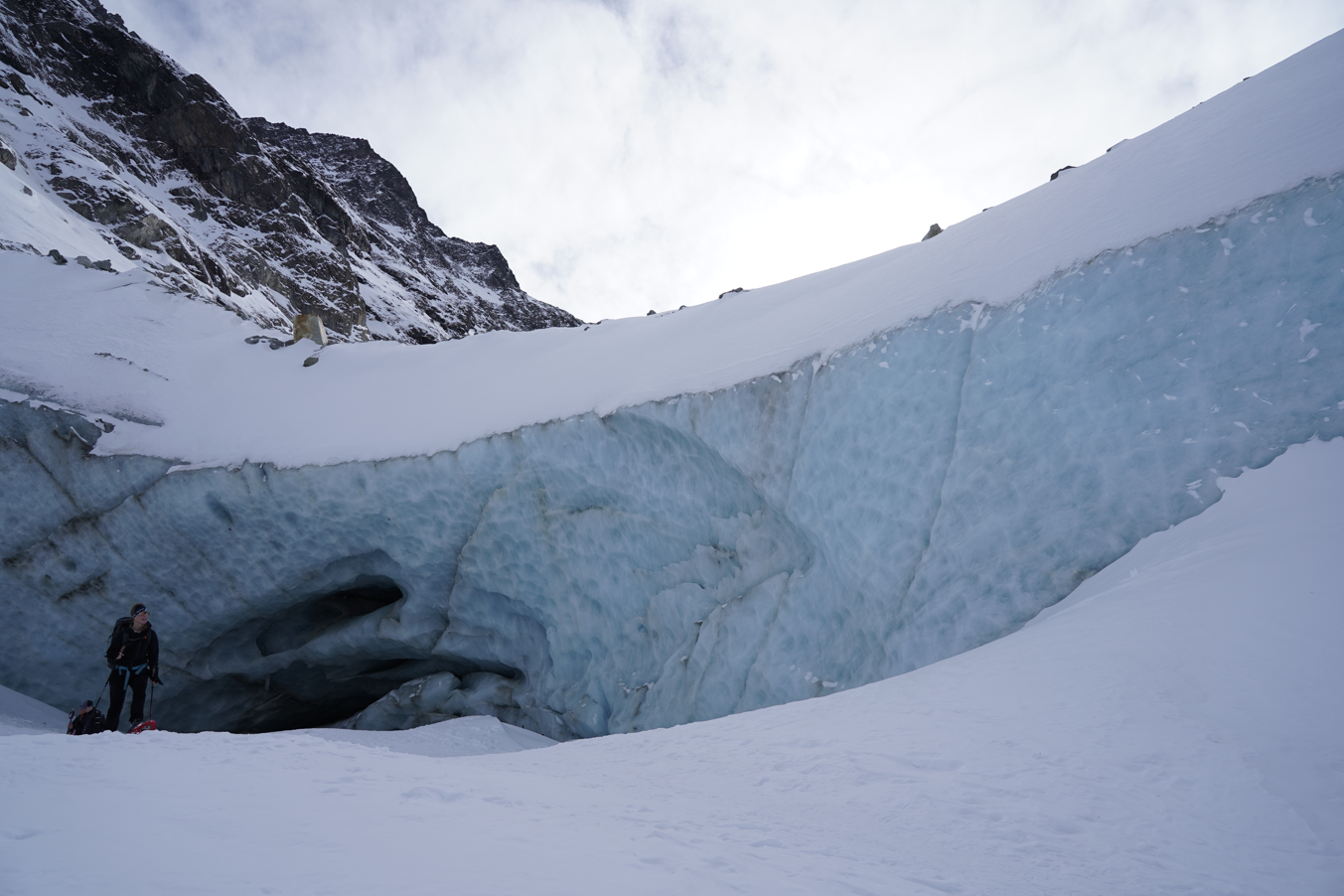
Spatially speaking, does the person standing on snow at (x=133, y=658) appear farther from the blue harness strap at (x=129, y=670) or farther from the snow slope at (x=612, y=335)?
the snow slope at (x=612, y=335)

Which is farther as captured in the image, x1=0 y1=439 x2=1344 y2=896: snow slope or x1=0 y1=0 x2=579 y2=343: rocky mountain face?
x1=0 y1=0 x2=579 y2=343: rocky mountain face

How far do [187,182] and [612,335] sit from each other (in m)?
37.7

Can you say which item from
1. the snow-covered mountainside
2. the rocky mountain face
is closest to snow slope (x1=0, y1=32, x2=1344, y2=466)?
the snow-covered mountainside

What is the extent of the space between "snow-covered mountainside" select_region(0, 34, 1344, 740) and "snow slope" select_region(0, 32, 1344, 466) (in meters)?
0.04

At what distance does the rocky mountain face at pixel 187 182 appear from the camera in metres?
22.7

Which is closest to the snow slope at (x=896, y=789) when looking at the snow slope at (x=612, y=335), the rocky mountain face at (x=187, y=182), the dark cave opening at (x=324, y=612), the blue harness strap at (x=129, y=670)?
the snow slope at (x=612, y=335)

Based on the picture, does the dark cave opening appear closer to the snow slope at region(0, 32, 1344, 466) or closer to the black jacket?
the snow slope at region(0, 32, 1344, 466)

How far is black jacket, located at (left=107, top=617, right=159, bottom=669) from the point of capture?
19.4 feet

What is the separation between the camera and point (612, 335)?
808 centimetres

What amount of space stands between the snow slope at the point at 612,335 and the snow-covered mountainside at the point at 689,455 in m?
0.04

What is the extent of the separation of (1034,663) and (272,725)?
10482 mm

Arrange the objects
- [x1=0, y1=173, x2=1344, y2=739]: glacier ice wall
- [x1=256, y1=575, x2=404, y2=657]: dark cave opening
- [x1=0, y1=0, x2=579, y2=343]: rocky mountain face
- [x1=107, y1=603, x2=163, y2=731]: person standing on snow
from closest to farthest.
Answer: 1. [x1=0, y1=173, x2=1344, y2=739]: glacier ice wall
2. [x1=107, y1=603, x2=163, y2=731]: person standing on snow
3. [x1=256, y1=575, x2=404, y2=657]: dark cave opening
4. [x1=0, y1=0, x2=579, y2=343]: rocky mountain face

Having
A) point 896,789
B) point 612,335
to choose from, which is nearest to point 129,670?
point 612,335

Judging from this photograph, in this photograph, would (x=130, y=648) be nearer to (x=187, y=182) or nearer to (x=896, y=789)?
(x=896, y=789)
